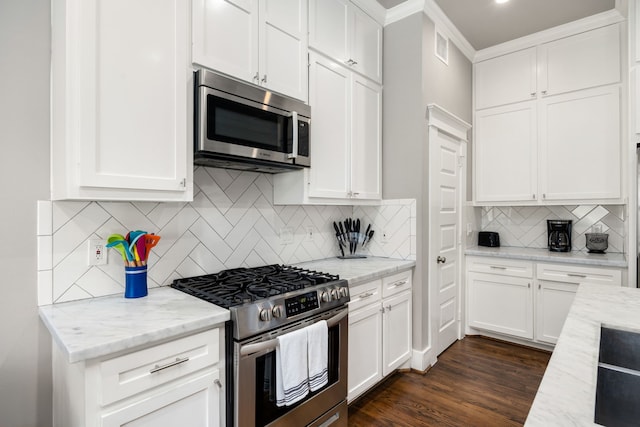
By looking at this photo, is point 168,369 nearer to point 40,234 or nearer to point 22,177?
point 40,234

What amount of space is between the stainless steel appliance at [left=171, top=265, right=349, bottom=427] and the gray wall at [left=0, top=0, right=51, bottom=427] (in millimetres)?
637

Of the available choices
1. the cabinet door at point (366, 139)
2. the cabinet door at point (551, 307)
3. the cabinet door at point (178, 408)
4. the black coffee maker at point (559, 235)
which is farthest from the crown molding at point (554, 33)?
the cabinet door at point (178, 408)

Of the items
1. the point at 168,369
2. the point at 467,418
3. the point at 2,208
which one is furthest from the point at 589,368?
the point at 2,208

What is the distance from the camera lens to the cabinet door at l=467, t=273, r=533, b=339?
10.6 feet

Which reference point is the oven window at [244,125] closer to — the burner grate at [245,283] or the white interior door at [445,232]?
the burner grate at [245,283]

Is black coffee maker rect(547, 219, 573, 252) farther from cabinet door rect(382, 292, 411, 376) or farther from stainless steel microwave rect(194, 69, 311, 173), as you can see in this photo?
stainless steel microwave rect(194, 69, 311, 173)

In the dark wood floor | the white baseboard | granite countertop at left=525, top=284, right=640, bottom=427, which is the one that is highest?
granite countertop at left=525, top=284, right=640, bottom=427

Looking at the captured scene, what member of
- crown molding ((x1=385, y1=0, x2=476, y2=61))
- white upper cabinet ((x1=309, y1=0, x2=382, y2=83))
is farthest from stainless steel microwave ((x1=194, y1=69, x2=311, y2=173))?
crown molding ((x1=385, y1=0, x2=476, y2=61))

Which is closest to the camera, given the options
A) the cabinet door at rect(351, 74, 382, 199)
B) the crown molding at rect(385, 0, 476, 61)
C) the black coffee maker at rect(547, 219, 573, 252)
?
the cabinet door at rect(351, 74, 382, 199)

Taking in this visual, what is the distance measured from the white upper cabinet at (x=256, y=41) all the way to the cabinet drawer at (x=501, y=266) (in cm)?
253

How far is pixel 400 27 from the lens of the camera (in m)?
2.91

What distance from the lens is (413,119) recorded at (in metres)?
2.82

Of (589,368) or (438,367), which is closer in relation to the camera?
(589,368)

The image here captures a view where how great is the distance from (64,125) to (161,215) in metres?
0.62
